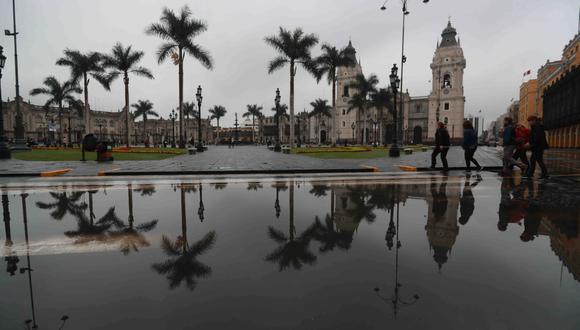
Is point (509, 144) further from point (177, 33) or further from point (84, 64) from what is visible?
point (84, 64)

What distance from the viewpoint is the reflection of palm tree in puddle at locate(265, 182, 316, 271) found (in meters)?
2.97

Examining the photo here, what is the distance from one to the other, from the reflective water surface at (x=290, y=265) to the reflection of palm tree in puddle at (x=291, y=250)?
0.02 meters

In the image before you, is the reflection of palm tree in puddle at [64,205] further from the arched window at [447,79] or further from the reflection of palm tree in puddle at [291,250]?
the arched window at [447,79]

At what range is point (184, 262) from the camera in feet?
9.66

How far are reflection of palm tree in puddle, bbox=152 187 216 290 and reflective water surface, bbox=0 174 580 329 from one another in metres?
0.02

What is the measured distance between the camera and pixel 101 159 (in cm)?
1540

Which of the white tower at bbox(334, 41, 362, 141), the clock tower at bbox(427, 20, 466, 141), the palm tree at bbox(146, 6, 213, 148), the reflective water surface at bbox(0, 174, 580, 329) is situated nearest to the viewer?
the reflective water surface at bbox(0, 174, 580, 329)

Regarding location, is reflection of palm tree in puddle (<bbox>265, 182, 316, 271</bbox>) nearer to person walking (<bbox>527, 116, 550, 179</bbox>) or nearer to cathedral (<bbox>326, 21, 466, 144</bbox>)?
person walking (<bbox>527, 116, 550, 179</bbox>)

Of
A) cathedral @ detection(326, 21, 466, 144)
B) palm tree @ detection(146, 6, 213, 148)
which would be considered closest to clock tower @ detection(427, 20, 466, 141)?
cathedral @ detection(326, 21, 466, 144)

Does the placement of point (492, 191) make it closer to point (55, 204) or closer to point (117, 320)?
point (117, 320)

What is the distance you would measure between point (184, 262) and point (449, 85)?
92236mm

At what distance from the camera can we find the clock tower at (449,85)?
8044 centimetres

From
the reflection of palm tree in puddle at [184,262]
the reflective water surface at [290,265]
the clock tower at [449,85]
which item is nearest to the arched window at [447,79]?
the clock tower at [449,85]

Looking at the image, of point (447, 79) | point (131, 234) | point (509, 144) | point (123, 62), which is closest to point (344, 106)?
point (447, 79)
